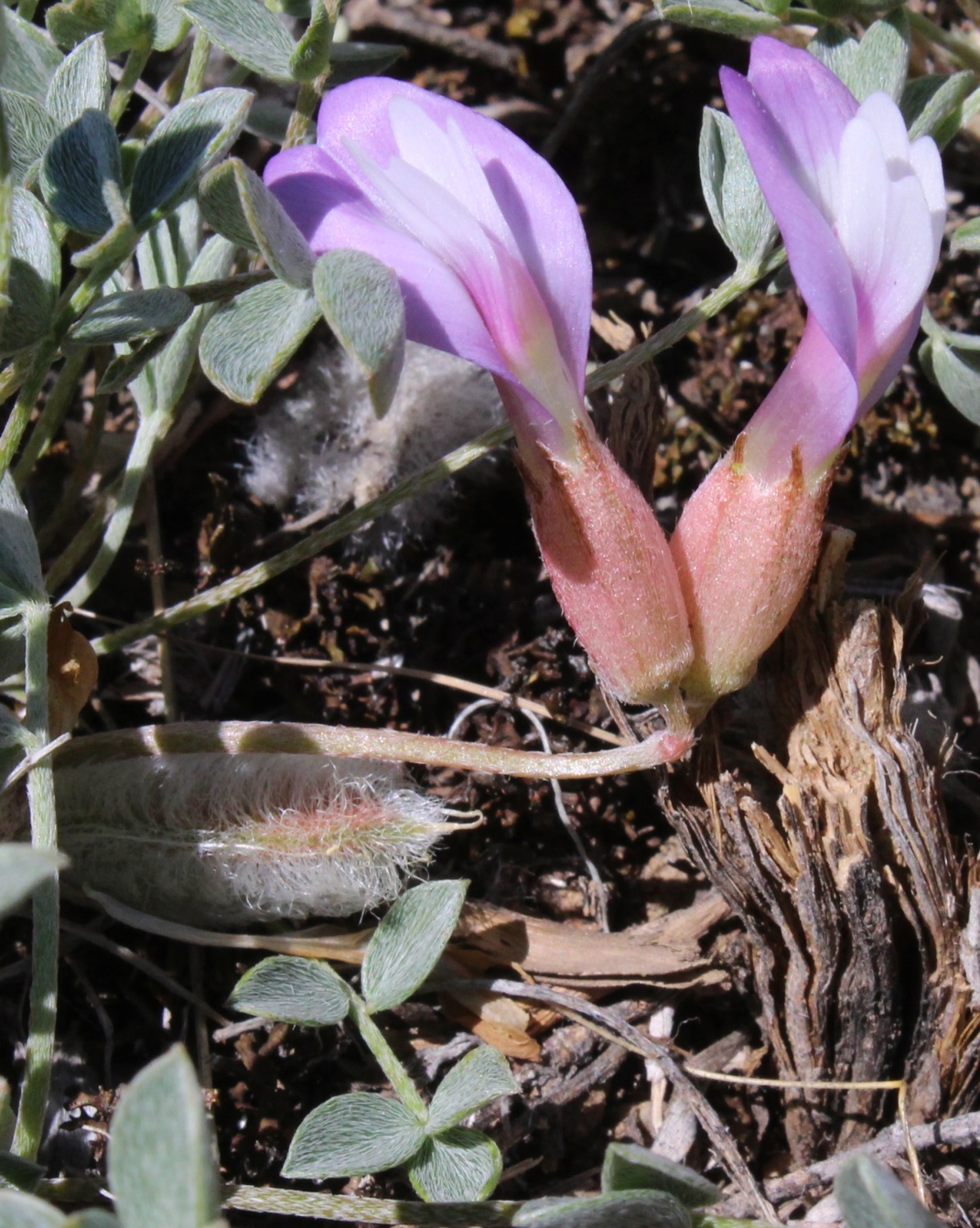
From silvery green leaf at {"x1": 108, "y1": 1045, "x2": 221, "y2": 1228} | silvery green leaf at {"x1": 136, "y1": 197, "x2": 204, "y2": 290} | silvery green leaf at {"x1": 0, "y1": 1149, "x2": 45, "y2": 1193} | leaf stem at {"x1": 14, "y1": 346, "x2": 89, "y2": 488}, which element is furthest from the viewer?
silvery green leaf at {"x1": 136, "y1": 197, "x2": 204, "y2": 290}

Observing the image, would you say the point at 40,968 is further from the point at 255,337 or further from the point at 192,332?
the point at 192,332

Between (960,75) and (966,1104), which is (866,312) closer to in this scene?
(960,75)

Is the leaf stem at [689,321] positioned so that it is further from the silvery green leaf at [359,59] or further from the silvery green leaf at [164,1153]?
the silvery green leaf at [164,1153]

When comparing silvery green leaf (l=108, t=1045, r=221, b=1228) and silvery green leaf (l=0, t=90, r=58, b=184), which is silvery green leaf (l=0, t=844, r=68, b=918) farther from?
silvery green leaf (l=0, t=90, r=58, b=184)

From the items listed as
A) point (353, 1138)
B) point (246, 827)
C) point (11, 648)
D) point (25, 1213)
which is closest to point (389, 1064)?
point (353, 1138)

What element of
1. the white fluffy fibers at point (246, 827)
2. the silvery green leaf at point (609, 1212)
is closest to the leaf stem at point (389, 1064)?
the white fluffy fibers at point (246, 827)

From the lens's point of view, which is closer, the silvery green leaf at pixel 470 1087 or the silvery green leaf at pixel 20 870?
the silvery green leaf at pixel 20 870

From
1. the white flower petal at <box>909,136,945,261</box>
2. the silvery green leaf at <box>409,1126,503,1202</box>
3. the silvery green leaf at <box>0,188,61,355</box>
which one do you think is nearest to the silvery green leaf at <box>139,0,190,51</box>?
the silvery green leaf at <box>0,188,61,355</box>
